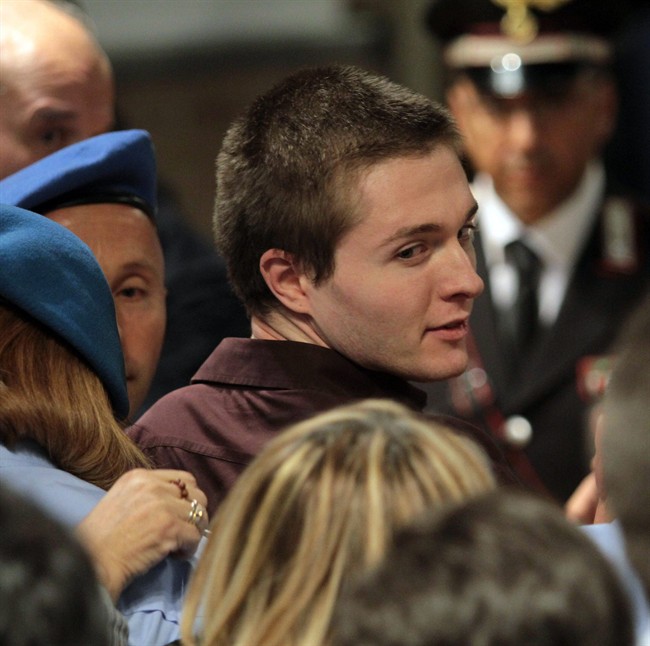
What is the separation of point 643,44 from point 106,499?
3.12 m

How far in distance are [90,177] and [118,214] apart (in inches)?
2.8

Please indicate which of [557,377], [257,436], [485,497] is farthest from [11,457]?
[557,377]

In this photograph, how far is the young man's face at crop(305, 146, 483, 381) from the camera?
1885 mm

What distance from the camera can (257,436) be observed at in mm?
1893

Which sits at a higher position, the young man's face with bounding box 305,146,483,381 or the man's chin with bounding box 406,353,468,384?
the young man's face with bounding box 305,146,483,381

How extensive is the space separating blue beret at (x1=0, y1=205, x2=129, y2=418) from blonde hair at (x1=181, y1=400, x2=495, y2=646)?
480 mm

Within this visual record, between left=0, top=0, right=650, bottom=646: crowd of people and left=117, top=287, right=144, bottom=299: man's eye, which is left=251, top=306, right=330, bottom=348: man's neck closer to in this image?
left=0, top=0, right=650, bottom=646: crowd of people

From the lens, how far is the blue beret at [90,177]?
212 centimetres

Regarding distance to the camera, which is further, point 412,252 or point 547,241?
point 547,241

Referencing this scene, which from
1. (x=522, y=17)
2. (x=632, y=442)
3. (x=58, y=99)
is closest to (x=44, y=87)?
(x=58, y=99)

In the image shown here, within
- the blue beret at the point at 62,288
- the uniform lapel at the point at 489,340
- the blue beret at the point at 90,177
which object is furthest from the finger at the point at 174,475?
the uniform lapel at the point at 489,340

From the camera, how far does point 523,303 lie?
3604 millimetres

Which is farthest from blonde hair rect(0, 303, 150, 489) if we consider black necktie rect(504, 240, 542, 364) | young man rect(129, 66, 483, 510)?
black necktie rect(504, 240, 542, 364)

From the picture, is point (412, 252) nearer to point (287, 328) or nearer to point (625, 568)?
point (287, 328)
